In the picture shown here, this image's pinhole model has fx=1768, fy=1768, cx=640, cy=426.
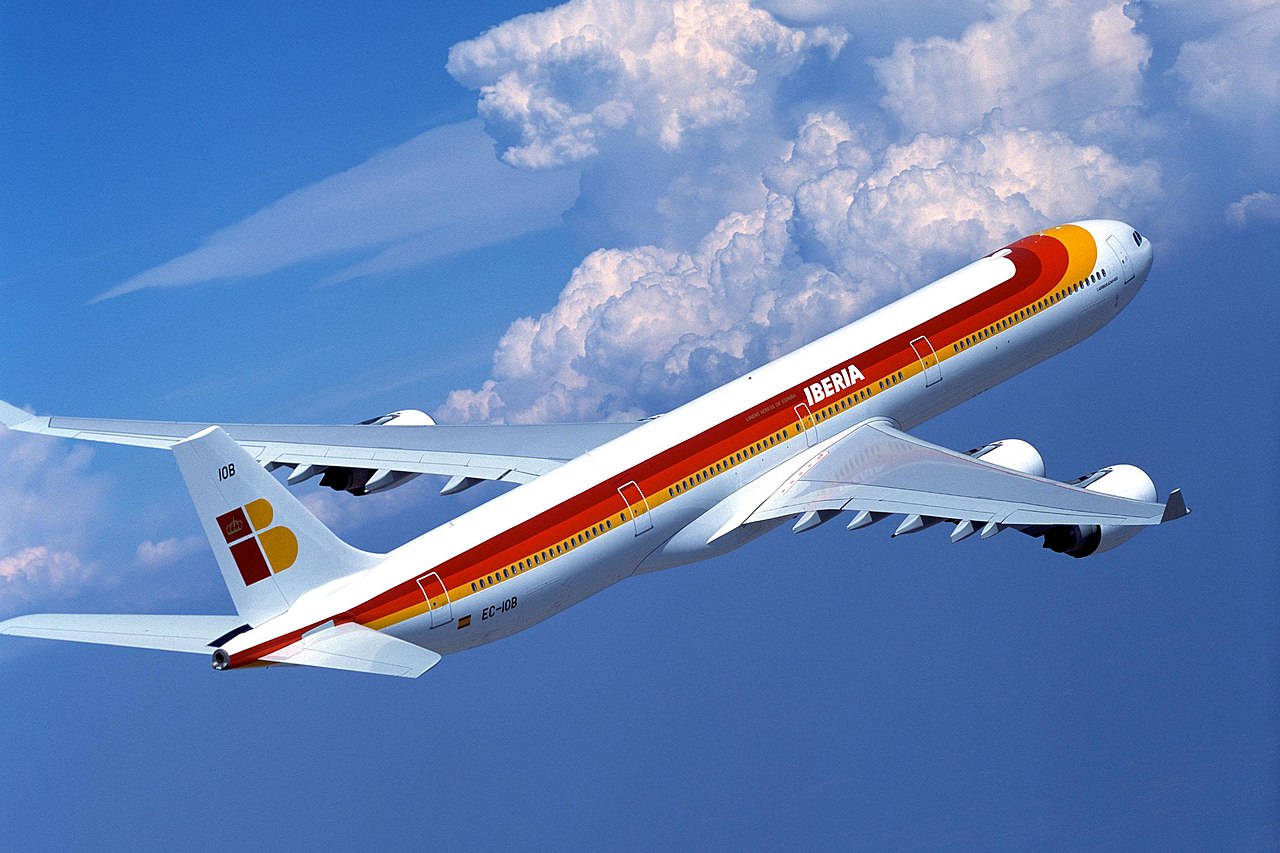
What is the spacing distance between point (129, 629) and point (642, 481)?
13.3 metres

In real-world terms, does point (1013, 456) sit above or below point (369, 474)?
below

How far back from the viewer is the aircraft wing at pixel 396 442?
49.9 m

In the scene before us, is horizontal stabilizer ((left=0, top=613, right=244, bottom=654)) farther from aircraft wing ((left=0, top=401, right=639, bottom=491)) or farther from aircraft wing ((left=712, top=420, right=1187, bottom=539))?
→ aircraft wing ((left=712, top=420, right=1187, bottom=539))

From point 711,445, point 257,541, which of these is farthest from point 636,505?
point 257,541

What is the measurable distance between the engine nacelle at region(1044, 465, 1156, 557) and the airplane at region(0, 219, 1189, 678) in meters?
0.06

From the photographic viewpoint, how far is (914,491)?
44312 mm

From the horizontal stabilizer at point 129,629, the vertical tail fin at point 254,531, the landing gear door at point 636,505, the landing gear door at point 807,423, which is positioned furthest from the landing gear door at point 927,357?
the horizontal stabilizer at point 129,629

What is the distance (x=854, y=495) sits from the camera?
148 ft

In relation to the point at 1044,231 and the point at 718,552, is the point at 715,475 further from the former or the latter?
the point at 1044,231

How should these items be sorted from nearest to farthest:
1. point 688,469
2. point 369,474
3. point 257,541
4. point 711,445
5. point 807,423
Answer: point 257,541 < point 688,469 < point 711,445 < point 807,423 < point 369,474

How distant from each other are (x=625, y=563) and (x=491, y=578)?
470 centimetres

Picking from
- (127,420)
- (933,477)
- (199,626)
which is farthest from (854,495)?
(127,420)

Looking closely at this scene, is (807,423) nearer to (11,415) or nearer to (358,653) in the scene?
(358,653)

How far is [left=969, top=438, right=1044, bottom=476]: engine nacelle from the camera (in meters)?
47.3
